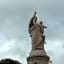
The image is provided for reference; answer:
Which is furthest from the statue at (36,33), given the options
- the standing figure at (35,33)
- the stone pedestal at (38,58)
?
the stone pedestal at (38,58)

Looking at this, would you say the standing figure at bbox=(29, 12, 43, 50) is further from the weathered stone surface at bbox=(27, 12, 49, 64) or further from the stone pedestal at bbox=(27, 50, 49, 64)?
the stone pedestal at bbox=(27, 50, 49, 64)

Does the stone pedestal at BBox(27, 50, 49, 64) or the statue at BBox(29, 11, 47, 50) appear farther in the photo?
the statue at BBox(29, 11, 47, 50)

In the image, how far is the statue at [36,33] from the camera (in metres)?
14.5

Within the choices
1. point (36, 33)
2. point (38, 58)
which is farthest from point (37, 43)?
point (38, 58)

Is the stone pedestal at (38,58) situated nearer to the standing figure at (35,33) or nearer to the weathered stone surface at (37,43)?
the weathered stone surface at (37,43)

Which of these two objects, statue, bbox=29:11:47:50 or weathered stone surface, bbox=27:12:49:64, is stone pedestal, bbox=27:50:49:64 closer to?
weathered stone surface, bbox=27:12:49:64

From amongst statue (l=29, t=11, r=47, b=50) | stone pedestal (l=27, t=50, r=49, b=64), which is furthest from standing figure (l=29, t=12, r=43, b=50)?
stone pedestal (l=27, t=50, r=49, b=64)

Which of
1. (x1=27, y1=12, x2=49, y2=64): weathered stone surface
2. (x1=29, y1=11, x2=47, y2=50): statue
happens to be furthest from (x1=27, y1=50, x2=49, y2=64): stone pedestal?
(x1=29, y1=11, x2=47, y2=50): statue

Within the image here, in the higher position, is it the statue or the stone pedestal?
the statue

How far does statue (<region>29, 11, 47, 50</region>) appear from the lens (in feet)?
47.6

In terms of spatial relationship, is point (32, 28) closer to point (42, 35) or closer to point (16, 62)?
point (42, 35)

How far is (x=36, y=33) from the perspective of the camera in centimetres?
1482

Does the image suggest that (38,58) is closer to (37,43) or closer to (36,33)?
(37,43)

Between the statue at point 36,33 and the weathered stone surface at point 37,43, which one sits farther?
the statue at point 36,33
